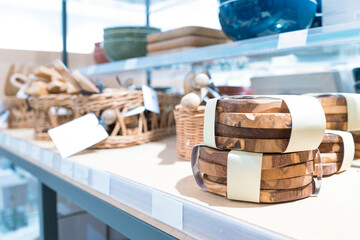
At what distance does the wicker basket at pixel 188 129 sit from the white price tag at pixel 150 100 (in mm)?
185

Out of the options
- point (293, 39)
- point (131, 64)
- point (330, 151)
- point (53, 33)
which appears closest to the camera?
point (330, 151)

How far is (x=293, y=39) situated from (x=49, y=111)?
2.32ft

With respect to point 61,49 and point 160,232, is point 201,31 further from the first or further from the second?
point 61,49

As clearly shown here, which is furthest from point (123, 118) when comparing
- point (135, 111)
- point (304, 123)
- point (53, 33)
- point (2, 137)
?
point (53, 33)

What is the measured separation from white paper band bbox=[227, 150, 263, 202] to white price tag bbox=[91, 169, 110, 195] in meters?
0.25

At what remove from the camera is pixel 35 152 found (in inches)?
32.7

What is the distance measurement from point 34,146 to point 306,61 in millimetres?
874

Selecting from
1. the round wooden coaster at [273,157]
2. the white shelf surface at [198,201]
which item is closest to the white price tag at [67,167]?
the white shelf surface at [198,201]

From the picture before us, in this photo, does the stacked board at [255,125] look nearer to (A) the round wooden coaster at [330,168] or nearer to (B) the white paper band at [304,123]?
(B) the white paper band at [304,123]

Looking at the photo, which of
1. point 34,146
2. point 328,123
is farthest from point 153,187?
point 34,146

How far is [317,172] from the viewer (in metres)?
0.38

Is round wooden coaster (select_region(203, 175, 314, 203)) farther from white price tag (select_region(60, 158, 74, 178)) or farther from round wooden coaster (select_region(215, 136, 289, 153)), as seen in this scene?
white price tag (select_region(60, 158, 74, 178))

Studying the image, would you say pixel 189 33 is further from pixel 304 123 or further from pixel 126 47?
pixel 304 123

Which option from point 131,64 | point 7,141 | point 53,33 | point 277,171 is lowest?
point 7,141
